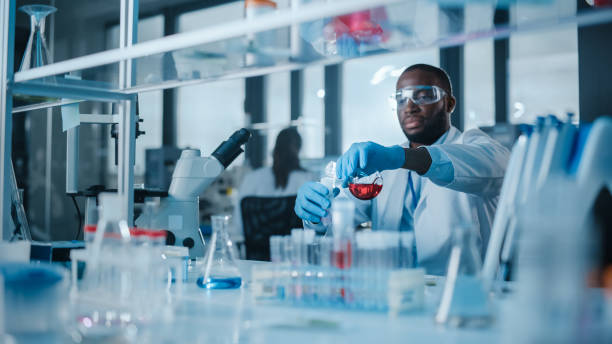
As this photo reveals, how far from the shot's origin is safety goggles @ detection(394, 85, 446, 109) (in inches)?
97.1

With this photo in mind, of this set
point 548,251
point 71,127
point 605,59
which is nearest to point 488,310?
point 548,251

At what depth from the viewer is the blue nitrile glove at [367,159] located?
1829 millimetres

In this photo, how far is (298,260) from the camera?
138 cm

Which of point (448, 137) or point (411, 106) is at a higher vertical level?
point (411, 106)

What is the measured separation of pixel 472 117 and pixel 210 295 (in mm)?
4153

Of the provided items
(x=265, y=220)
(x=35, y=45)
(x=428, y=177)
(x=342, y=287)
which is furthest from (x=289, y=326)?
(x=265, y=220)

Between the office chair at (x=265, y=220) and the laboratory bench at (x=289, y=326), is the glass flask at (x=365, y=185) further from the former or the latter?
the office chair at (x=265, y=220)

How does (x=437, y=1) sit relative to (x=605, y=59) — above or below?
below

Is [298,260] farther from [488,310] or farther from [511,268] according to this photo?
[511,268]

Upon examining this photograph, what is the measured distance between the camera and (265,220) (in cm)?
412

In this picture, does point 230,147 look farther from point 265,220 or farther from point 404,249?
point 265,220

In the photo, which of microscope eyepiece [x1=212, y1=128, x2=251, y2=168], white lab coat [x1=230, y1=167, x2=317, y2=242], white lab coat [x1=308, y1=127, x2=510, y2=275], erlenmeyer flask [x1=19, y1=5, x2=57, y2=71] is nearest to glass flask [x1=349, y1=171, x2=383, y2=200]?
white lab coat [x1=308, y1=127, x2=510, y2=275]

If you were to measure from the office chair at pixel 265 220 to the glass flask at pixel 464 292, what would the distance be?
2.83 metres

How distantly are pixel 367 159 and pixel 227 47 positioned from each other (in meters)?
0.62
